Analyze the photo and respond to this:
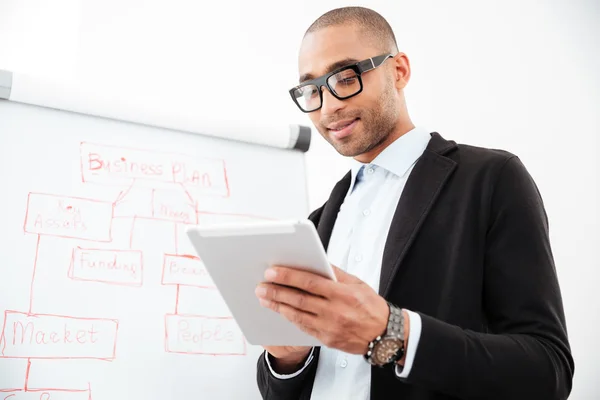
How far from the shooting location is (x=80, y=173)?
1.36m

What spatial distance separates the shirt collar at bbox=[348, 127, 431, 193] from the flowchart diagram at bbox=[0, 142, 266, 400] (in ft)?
1.73

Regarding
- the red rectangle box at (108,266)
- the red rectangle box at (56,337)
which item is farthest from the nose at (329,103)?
the red rectangle box at (56,337)

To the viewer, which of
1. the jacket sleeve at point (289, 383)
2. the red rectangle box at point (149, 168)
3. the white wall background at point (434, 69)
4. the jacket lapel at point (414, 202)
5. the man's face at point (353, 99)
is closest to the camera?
the jacket lapel at point (414, 202)

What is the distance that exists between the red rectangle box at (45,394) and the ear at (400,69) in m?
0.99

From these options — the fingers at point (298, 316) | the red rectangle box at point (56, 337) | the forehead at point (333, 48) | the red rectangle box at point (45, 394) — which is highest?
the forehead at point (333, 48)

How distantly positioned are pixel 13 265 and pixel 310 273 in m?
0.82

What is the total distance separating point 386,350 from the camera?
753mm

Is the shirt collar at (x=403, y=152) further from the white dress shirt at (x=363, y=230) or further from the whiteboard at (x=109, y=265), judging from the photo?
the whiteboard at (x=109, y=265)

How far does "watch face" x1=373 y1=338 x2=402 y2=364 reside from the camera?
29.7 inches

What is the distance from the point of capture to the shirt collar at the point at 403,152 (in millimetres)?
1155

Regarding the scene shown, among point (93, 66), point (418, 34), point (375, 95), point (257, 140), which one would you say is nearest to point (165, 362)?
point (257, 140)

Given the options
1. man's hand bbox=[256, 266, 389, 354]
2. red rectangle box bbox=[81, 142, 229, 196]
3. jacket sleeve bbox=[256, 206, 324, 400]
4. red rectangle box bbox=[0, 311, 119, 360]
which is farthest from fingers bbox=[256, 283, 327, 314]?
red rectangle box bbox=[81, 142, 229, 196]

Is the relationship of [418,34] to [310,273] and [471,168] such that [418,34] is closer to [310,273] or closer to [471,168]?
[471,168]

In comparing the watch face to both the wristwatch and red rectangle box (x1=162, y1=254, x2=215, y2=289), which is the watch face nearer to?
the wristwatch
